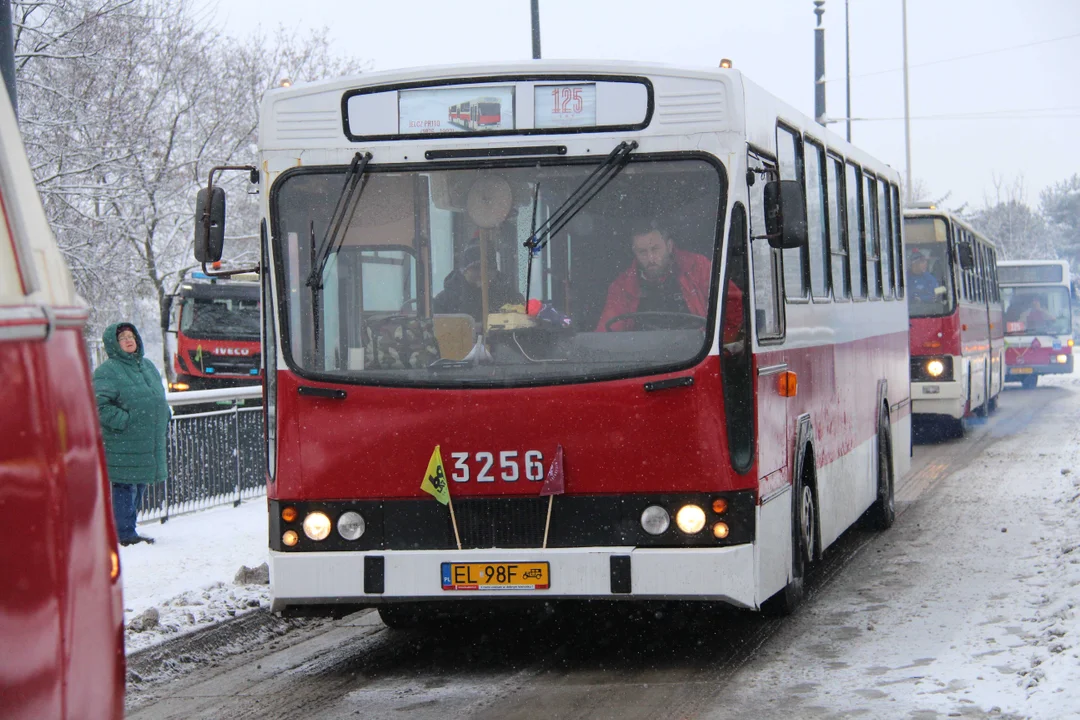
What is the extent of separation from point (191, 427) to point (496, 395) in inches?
290

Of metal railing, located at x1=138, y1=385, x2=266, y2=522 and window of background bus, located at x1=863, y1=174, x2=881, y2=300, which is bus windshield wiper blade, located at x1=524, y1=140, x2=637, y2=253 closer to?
window of background bus, located at x1=863, y1=174, x2=881, y2=300

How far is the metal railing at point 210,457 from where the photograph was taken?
13789 mm

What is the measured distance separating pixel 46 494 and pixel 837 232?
8655 millimetres

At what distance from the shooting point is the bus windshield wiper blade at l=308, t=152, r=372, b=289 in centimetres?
758

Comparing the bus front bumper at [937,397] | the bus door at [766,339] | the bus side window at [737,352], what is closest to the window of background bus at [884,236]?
the bus door at [766,339]

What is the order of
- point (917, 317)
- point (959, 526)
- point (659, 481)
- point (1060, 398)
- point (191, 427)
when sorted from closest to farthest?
1. point (659, 481)
2. point (959, 526)
3. point (191, 427)
4. point (917, 317)
5. point (1060, 398)

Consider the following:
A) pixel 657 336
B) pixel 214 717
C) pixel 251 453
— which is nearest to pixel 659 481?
pixel 657 336

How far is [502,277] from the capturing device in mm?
7523

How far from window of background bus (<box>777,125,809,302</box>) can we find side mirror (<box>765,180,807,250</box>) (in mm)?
1031

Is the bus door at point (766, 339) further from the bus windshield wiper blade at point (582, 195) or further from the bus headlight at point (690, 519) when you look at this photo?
the bus windshield wiper blade at point (582, 195)

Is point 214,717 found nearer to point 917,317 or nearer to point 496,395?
point 496,395

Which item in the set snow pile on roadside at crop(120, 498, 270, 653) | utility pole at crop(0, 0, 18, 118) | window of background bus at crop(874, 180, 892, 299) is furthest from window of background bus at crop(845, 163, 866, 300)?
utility pole at crop(0, 0, 18, 118)

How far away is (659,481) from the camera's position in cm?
739

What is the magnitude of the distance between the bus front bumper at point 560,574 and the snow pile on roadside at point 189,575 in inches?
59.0
